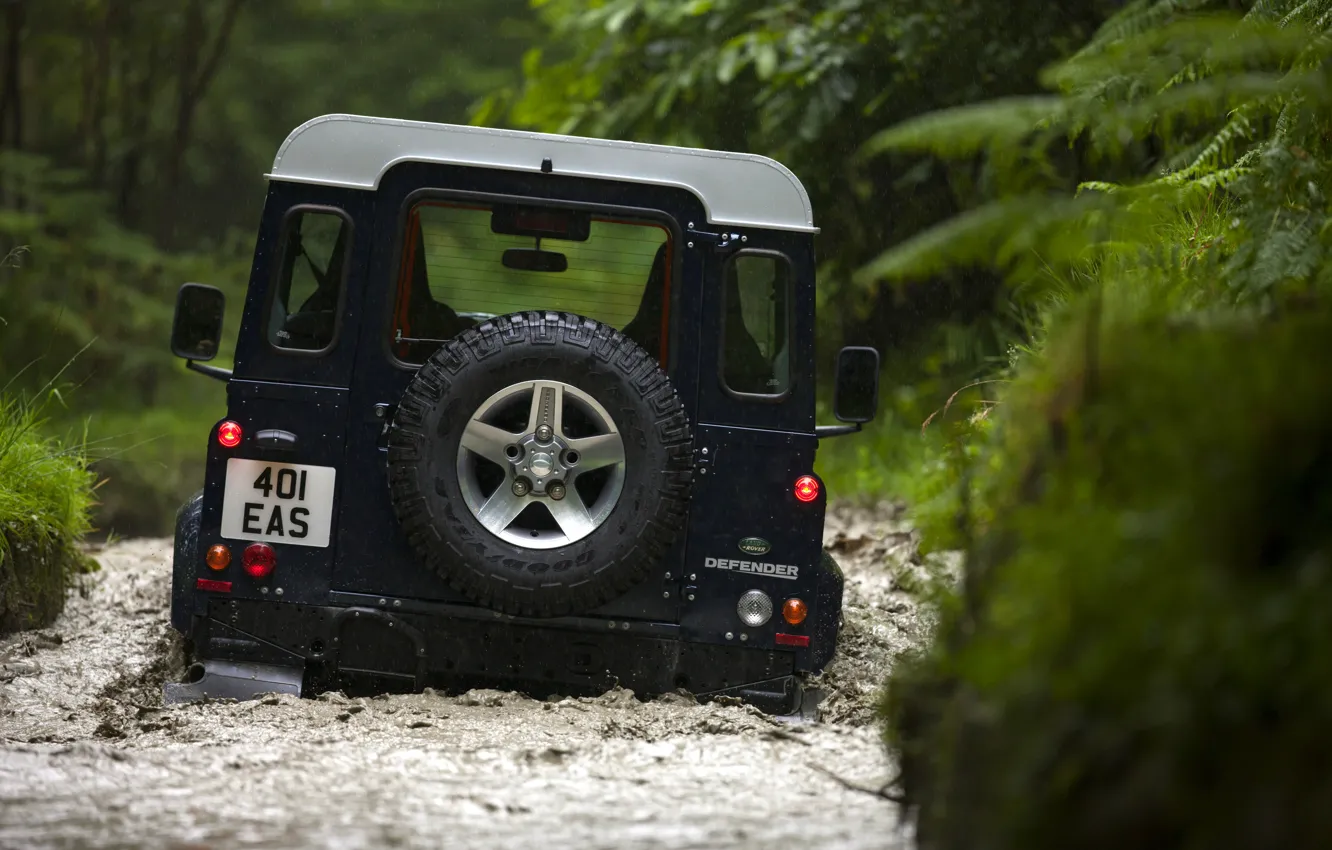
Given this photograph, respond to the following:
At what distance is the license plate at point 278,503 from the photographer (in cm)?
556

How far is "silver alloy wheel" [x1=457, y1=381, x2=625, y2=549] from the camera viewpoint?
17.5 ft

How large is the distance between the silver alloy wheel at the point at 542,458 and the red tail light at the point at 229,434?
2.84 ft

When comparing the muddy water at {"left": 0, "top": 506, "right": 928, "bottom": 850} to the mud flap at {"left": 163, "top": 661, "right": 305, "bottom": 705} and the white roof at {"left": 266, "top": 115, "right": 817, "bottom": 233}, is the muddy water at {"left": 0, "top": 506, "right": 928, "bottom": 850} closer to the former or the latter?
the mud flap at {"left": 163, "top": 661, "right": 305, "bottom": 705}

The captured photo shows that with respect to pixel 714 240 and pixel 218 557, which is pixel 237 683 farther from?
pixel 714 240

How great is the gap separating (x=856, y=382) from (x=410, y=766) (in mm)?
2506

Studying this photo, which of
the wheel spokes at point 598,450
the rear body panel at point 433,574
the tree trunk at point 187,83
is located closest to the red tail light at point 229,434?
the rear body panel at point 433,574

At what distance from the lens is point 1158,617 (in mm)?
2641

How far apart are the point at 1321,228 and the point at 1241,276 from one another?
366 millimetres

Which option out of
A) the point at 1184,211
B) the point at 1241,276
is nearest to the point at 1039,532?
the point at 1241,276

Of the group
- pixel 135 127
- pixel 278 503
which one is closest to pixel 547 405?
pixel 278 503

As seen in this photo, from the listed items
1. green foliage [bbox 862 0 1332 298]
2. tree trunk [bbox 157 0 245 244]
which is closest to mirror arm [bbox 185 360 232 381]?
green foliage [bbox 862 0 1332 298]

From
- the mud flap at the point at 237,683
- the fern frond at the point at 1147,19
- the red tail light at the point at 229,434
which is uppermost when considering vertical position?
the fern frond at the point at 1147,19

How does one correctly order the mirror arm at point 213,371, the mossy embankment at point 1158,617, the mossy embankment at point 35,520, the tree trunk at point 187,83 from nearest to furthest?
the mossy embankment at point 1158,617 → the mirror arm at point 213,371 → the mossy embankment at point 35,520 → the tree trunk at point 187,83

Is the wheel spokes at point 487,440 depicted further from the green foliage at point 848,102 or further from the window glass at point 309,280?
the green foliage at point 848,102
